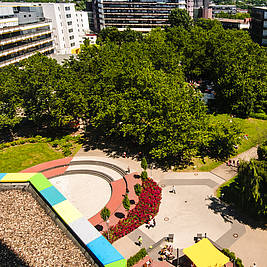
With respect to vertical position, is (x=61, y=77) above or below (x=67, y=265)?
above

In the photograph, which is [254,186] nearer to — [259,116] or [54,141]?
[259,116]

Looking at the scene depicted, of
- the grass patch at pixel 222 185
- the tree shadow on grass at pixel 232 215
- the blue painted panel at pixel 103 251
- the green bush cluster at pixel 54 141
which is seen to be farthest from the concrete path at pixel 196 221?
the green bush cluster at pixel 54 141

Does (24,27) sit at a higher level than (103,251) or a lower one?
higher

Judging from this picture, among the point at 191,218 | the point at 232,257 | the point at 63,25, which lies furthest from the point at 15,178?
the point at 63,25

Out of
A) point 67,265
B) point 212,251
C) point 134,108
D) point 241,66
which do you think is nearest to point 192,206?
point 212,251

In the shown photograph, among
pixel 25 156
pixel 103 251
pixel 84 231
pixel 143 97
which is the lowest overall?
pixel 25 156

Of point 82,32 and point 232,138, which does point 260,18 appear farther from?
point 82,32
